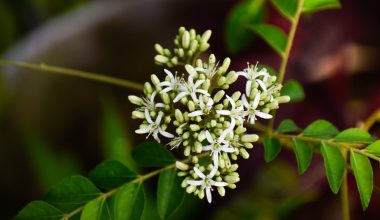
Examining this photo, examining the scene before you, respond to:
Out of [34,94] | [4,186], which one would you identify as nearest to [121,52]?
[34,94]

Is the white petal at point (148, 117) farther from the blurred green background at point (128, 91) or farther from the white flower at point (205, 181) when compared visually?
the blurred green background at point (128, 91)

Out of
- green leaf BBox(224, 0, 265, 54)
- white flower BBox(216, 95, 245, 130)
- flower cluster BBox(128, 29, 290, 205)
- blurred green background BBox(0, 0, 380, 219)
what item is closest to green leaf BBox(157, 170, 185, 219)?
flower cluster BBox(128, 29, 290, 205)

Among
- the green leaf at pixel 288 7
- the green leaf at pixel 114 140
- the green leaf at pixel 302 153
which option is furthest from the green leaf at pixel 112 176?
the green leaf at pixel 114 140

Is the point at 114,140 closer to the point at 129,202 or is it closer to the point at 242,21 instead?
the point at 242,21

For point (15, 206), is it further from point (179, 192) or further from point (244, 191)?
point (179, 192)

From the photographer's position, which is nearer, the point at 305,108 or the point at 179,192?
the point at 179,192

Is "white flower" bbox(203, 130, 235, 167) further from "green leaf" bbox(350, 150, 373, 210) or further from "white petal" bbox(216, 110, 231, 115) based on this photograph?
"green leaf" bbox(350, 150, 373, 210)

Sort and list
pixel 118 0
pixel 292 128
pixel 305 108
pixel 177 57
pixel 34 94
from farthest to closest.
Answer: pixel 118 0
pixel 34 94
pixel 305 108
pixel 177 57
pixel 292 128
